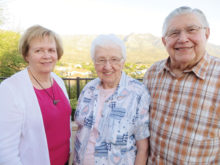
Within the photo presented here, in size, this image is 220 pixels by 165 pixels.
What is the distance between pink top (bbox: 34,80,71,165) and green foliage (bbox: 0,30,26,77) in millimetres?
7380

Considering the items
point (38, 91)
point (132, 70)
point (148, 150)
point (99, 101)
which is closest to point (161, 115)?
point (148, 150)

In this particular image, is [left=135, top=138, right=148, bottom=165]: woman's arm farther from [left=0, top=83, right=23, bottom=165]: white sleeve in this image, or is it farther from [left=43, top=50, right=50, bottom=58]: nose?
[left=43, top=50, right=50, bottom=58]: nose

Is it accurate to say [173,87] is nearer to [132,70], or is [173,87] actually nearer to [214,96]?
[214,96]

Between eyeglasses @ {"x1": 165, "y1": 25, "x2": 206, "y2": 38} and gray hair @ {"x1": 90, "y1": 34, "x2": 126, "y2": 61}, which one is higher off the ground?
eyeglasses @ {"x1": 165, "y1": 25, "x2": 206, "y2": 38}

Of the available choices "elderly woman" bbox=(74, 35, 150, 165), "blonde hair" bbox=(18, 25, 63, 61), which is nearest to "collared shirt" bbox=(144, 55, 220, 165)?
→ "elderly woman" bbox=(74, 35, 150, 165)

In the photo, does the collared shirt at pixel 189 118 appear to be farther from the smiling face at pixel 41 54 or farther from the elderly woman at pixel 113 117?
the smiling face at pixel 41 54

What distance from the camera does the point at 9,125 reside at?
136cm

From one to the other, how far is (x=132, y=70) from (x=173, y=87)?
5715 millimetres

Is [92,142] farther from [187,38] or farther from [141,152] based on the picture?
[187,38]

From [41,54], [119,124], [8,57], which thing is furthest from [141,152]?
[8,57]

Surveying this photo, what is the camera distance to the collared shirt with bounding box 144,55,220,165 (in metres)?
1.37

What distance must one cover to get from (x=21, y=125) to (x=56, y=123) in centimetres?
37

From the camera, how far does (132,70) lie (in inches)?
285

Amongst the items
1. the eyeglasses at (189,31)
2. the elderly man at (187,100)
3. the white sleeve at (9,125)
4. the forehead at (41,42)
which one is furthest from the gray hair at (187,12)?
the white sleeve at (9,125)
